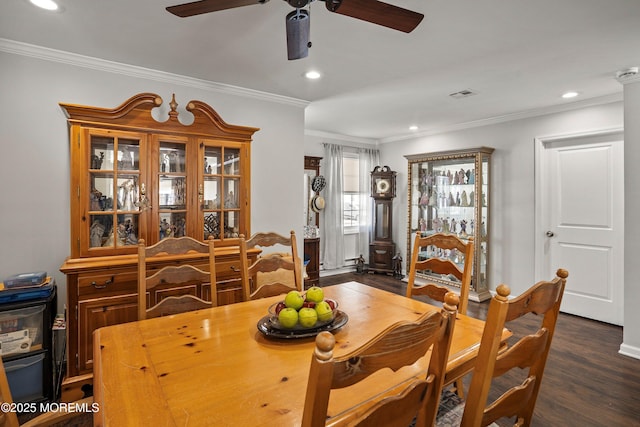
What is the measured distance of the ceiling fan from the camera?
55.7 inches

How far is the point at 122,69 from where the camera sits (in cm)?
279

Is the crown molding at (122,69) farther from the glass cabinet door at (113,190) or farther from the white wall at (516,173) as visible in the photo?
the white wall at (516,173)

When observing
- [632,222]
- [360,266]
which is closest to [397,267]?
[360,266]

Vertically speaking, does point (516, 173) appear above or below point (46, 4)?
below

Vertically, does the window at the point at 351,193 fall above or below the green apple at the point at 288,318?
above

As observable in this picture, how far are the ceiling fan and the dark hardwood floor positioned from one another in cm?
243

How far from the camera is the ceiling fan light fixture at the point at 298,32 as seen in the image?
149 cm

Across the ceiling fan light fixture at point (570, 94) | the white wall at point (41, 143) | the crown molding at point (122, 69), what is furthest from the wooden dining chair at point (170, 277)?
the ceiling fan light fixture at point (570, 94)

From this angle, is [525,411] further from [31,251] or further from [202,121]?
[31,251]

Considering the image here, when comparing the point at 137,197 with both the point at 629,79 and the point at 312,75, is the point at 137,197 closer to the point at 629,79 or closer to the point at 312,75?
the point at 312,75

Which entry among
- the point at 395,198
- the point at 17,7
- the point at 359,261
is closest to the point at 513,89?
the point at 395,198

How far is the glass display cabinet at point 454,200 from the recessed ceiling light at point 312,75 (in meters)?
2.63

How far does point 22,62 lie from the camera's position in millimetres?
2461

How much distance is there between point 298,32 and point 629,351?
3769mm
